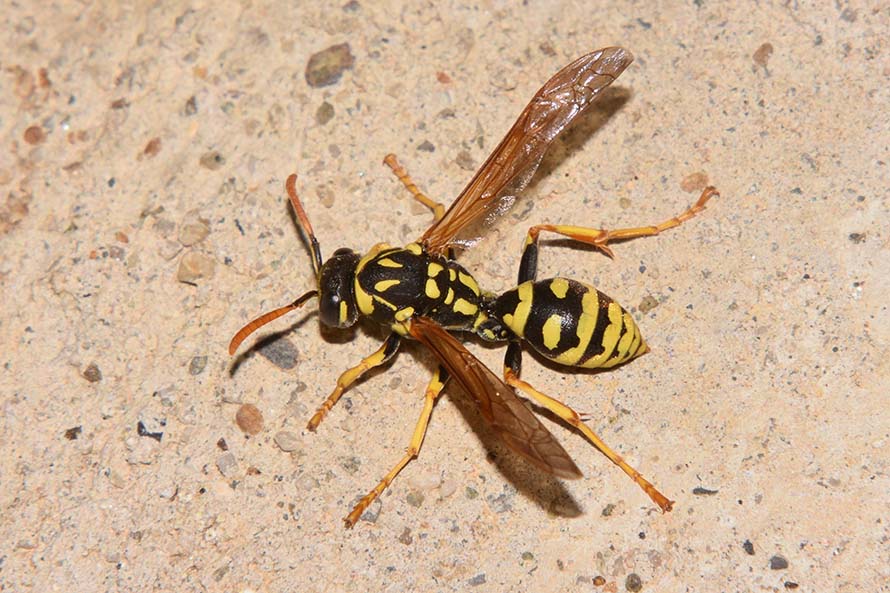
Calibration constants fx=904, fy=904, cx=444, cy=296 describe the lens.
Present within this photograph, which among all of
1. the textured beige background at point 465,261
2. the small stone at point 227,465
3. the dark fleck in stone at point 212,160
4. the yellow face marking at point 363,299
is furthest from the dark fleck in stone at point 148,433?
the dark fleck in stone at point 212,160

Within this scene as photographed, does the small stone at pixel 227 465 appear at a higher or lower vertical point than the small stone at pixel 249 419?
lower

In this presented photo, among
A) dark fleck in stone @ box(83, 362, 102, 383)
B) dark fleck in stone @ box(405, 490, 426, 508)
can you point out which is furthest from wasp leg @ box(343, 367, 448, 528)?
dark fleck in stone @ box(83, 362, 102, 383)

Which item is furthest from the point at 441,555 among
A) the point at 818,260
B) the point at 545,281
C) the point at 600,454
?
the point at 818,260

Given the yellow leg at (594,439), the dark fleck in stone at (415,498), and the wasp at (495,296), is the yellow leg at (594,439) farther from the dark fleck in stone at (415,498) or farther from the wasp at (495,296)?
the dark fleck in stone at (415,498)

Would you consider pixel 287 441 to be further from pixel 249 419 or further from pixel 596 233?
pixel 596 233

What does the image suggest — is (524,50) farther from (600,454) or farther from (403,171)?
(600,454)

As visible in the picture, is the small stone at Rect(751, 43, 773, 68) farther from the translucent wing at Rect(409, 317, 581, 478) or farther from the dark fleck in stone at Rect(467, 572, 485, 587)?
the dark fleck in stone at Rect(467, 572, 485, 587)
